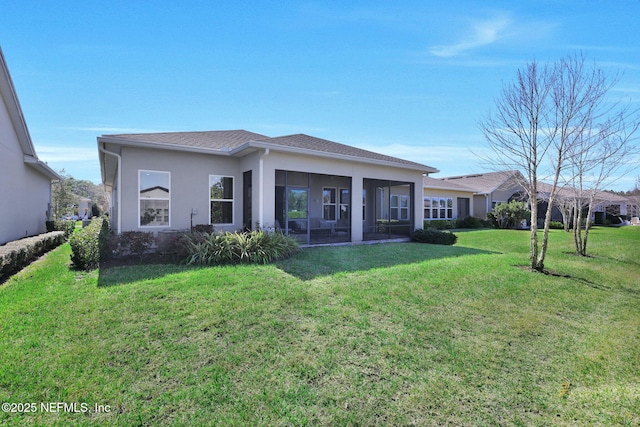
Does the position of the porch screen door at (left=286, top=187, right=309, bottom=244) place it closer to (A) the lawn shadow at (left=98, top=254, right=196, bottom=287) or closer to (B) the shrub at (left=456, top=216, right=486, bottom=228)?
(A) the lawn shadow at (left=98, top=254, right=196, bottom=287)

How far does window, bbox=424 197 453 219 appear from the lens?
24.3 metres

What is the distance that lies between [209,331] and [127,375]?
1124 mm

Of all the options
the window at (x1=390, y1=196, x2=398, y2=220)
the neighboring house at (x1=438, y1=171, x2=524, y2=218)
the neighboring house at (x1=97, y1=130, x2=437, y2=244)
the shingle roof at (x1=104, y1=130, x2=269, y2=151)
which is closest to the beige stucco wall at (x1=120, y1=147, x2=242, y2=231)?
the neighboring house at (x1=97, y1=130, x2=437, y2=244)

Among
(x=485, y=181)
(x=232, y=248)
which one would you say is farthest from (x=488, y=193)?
(x=232, y=248)

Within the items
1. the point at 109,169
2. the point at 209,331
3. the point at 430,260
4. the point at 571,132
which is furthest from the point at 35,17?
the point at 571,132

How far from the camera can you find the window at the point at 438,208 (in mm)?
24312

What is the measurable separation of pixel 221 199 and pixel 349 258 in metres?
5.36

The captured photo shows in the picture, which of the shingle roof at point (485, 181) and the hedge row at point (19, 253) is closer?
the hedge row at point (19, 253)

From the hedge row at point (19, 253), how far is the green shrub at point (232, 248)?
3888mm

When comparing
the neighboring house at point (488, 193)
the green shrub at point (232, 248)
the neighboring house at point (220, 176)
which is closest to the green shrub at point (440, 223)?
the neighboring house at point (488, 193)

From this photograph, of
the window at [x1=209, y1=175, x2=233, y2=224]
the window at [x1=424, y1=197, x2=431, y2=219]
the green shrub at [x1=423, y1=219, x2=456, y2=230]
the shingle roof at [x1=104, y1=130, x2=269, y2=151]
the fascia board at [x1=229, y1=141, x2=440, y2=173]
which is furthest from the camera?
the window at [x1=424, y1=197, x2=431, y2=219]

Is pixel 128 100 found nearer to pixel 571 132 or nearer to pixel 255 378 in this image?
pixel 255 378

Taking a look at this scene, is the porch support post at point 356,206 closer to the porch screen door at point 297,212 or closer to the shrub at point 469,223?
the porch screen door at point 297,212

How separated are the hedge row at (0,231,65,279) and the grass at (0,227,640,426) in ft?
2.82
